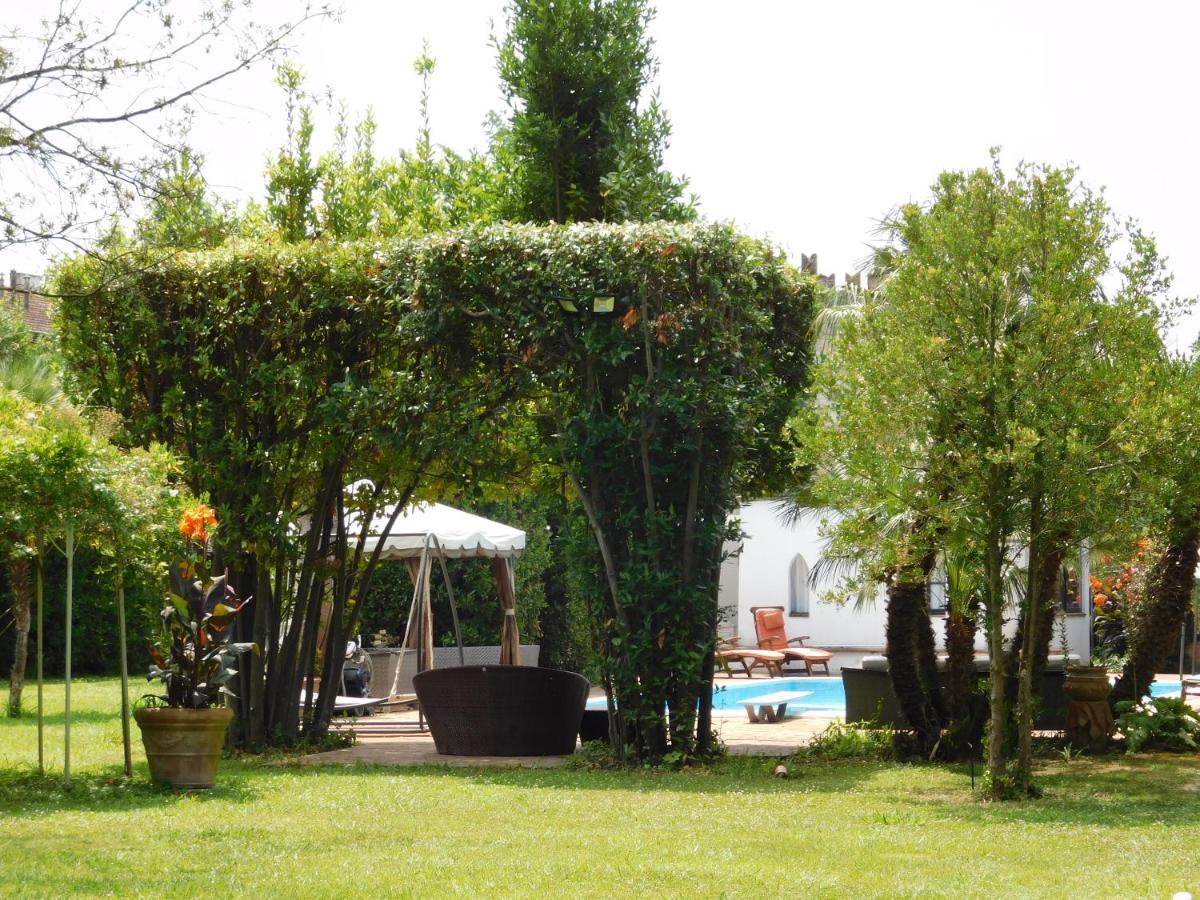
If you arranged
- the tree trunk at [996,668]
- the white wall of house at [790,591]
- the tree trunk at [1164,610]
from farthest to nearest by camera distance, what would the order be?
the white wall of house at [790,591], the tree trunk at [1164,610], the tree trunk at [996,668]

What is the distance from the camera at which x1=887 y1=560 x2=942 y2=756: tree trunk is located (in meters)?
10.9

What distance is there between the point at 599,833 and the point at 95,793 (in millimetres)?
3578

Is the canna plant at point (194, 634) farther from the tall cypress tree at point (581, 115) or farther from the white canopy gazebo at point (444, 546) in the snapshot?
the tall cypress tree at point (581, 115)

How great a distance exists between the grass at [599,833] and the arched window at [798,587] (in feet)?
61.6

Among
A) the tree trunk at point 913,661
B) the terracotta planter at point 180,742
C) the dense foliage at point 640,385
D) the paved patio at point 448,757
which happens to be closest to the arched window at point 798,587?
the paved patio at point 448,757

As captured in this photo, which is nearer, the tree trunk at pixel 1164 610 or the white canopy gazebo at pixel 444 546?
the tree trunk at pixel 1164 610

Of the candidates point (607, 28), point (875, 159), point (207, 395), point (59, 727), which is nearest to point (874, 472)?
point (875, 159)

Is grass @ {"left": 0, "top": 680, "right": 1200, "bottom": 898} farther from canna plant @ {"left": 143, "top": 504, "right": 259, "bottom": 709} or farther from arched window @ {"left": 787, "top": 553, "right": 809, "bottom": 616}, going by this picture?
arched window @ {"left": 787, "top": 553, "right": 809, "bottom": 616}

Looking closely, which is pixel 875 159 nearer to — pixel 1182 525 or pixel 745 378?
pixel 745 378

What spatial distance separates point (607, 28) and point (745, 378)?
5.25 meters

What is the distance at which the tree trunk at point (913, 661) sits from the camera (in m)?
10.9

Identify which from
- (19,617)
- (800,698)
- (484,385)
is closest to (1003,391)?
(484,385)

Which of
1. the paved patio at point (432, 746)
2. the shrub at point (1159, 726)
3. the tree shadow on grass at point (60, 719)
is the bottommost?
the paved patio at point (432, 746)

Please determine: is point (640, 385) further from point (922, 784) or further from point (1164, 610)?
point (1164, 610)
